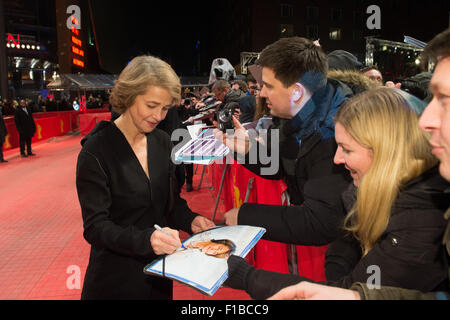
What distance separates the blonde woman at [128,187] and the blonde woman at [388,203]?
0.57 m

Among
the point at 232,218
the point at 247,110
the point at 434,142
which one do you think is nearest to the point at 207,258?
the point at 232,218

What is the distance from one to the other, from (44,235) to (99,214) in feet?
12.5

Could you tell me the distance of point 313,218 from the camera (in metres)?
1.48

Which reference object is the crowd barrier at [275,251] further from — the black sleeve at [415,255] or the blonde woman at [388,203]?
the black sleeve at [415,255]

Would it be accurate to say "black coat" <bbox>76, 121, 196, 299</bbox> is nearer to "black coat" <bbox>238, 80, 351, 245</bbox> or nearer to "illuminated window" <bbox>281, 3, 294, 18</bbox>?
"black coat" <bbox>238, 80, 351, 245</bbox>

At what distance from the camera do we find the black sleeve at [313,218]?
58.2 inches

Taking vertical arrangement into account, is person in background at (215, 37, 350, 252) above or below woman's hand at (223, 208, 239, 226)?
above

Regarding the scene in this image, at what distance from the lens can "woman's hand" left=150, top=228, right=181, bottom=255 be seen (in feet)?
4.35

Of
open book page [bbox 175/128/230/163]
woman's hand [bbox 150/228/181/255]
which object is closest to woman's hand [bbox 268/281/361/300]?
woman's hand [bbox 150/228/181/255]

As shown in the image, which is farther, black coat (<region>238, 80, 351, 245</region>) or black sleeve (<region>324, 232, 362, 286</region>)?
black coat (<region>238, 80, 351, 245</region>)

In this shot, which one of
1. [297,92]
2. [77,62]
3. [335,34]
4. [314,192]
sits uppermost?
[335,34]

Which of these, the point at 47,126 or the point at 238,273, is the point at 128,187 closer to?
the point at 238,273

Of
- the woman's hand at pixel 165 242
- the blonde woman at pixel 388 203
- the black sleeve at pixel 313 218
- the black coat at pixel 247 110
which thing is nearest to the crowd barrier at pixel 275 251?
the black sleeve at pixel 313 218

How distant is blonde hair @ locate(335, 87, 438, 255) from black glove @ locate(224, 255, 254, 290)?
45 centimetres
